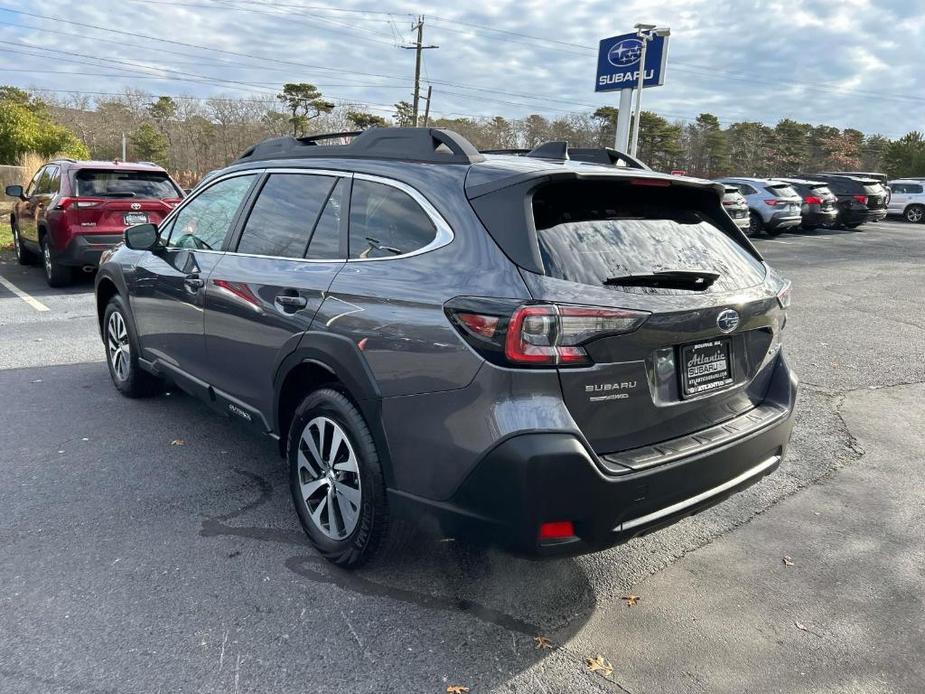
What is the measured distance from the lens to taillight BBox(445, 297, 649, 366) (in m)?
2.29

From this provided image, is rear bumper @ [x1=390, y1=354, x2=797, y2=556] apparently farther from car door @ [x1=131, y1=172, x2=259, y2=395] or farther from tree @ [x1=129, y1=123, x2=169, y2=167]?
tree @ [x1=129, y1=123, x2=169, y2=167]

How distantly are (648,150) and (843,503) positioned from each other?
5690 centimetres

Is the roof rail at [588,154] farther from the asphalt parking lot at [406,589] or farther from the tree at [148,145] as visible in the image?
the tree at [148,145]

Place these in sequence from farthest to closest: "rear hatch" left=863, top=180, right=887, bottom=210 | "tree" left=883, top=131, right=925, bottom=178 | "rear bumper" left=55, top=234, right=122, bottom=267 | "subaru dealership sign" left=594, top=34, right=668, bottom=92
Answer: "tree" left=883, top=131, right=925, bottom=178
"rear hatch" left=863, top=180, right=887, bottom=210
"subaru dealership sign" left=594, top=34, right=668, bottom=92
"rear bumper" left=55, top=234, right=122, bottom=267

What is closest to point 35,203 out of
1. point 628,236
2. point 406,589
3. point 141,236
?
point 141,236

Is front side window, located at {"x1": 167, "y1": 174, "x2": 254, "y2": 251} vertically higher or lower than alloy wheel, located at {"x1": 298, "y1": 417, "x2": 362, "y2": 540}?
higher

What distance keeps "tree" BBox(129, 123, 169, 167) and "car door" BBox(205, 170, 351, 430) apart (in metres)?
42.0

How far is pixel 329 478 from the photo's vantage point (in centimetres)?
304

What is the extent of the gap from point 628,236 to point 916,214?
103 ft

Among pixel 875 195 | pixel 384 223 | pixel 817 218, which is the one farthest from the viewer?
pixel 875 195

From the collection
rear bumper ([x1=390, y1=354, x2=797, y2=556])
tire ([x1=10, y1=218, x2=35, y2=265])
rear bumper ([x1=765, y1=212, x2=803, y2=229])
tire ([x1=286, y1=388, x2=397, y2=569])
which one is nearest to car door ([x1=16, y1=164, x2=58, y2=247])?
tire ([x1=10, y1=218, x2=35, y2=265])

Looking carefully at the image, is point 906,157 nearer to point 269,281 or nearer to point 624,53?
point 624,53

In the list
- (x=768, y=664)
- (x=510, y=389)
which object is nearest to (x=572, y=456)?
(x=510, y=389)

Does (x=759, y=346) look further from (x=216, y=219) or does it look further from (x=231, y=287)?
(x=216, y=219)
